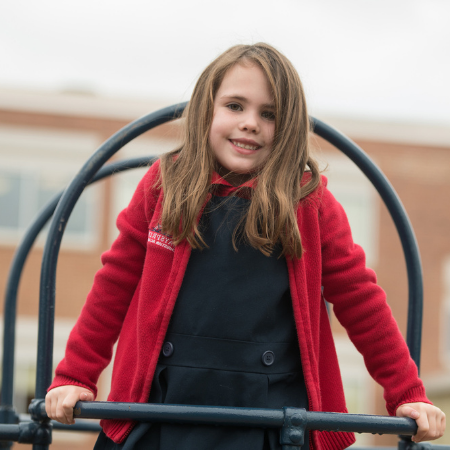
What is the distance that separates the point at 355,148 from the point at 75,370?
0.87m

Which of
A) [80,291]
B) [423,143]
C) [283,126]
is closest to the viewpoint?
[283,126]

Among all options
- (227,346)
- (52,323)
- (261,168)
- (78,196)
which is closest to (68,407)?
(52,323)

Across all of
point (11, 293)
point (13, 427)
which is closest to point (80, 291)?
point (11, 293)

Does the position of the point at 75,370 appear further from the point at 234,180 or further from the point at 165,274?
the point at 234,180

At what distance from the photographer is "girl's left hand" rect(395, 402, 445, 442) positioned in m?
1.35

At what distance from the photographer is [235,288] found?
1.41 m

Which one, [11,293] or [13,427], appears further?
[11,293]

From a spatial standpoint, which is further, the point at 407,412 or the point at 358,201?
the point at 358,201

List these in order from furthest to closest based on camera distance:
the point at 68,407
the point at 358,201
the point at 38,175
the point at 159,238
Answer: the point at 358,201
the point at 38,175
the point at 159,238
the point at 68,407

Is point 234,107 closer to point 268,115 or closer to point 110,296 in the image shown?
point 268,115

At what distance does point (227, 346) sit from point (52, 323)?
16.1 inches

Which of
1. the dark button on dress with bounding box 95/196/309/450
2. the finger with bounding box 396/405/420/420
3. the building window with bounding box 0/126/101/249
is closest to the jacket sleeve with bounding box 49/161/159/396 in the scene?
the dark button on dress with bounding box 95/196/309/450

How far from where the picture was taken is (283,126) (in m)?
1.51

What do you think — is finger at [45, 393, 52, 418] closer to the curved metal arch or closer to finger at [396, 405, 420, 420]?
the curved metal arch
